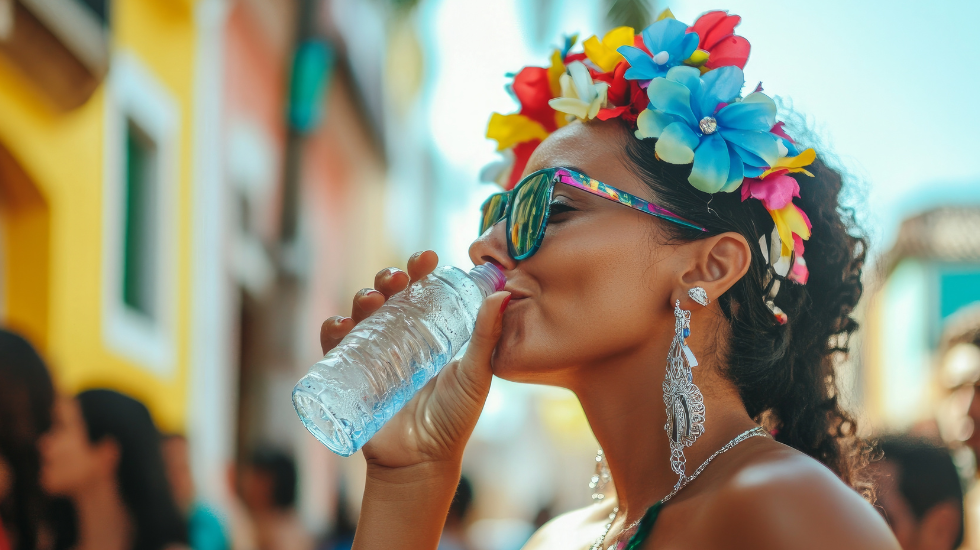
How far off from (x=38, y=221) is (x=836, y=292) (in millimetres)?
4291

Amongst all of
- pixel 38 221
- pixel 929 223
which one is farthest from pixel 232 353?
pixel 929 223

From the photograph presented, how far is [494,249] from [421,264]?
0.19 metres

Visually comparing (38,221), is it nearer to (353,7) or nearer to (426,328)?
(426,328)

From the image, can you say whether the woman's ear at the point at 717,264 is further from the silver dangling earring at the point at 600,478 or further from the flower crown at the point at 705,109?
the silver dangling earring at the point at 600,478

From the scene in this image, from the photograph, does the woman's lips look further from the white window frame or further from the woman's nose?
the white window frame

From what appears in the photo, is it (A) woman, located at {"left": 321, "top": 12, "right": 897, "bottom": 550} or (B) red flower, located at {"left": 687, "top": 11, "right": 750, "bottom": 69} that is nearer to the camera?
(A) woman, located at {"left": 321, "top": 12, "right": 897, "bottom": 550}

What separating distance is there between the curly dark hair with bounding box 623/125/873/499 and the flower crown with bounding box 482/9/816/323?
4 centimetres

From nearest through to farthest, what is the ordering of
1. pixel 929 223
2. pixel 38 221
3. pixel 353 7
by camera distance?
pixel 38 221 → pixel 353 7 → pixel 929 223

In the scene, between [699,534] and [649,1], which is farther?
[649,1]

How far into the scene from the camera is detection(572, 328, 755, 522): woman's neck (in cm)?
215

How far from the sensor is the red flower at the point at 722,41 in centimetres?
229

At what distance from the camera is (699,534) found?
1.76 meters

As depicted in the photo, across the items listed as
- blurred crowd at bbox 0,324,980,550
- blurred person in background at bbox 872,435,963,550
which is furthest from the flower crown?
blurred person in background at bbox 872,435,963,550

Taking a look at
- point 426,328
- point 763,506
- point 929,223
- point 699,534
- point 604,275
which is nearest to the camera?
point 763,506
